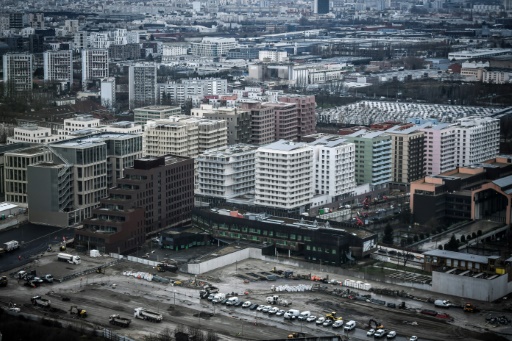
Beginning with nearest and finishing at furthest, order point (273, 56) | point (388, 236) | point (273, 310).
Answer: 1. point (273, 310)
2. point (388, 236)
3. point (273, 56)

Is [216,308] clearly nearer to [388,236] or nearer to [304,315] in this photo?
[304,315]

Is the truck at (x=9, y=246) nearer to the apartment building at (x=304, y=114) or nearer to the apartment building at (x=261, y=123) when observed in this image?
the apartment building at (x=261, y=123)

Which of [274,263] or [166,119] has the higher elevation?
[166,119]

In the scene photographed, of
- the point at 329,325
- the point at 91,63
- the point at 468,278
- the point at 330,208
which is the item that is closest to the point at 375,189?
the point at 330,208

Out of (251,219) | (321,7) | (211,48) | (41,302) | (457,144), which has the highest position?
(321,7)

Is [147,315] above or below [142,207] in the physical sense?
below

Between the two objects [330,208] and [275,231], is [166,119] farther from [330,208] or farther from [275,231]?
[275,231]

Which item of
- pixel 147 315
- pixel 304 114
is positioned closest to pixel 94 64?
pixel 304 114
